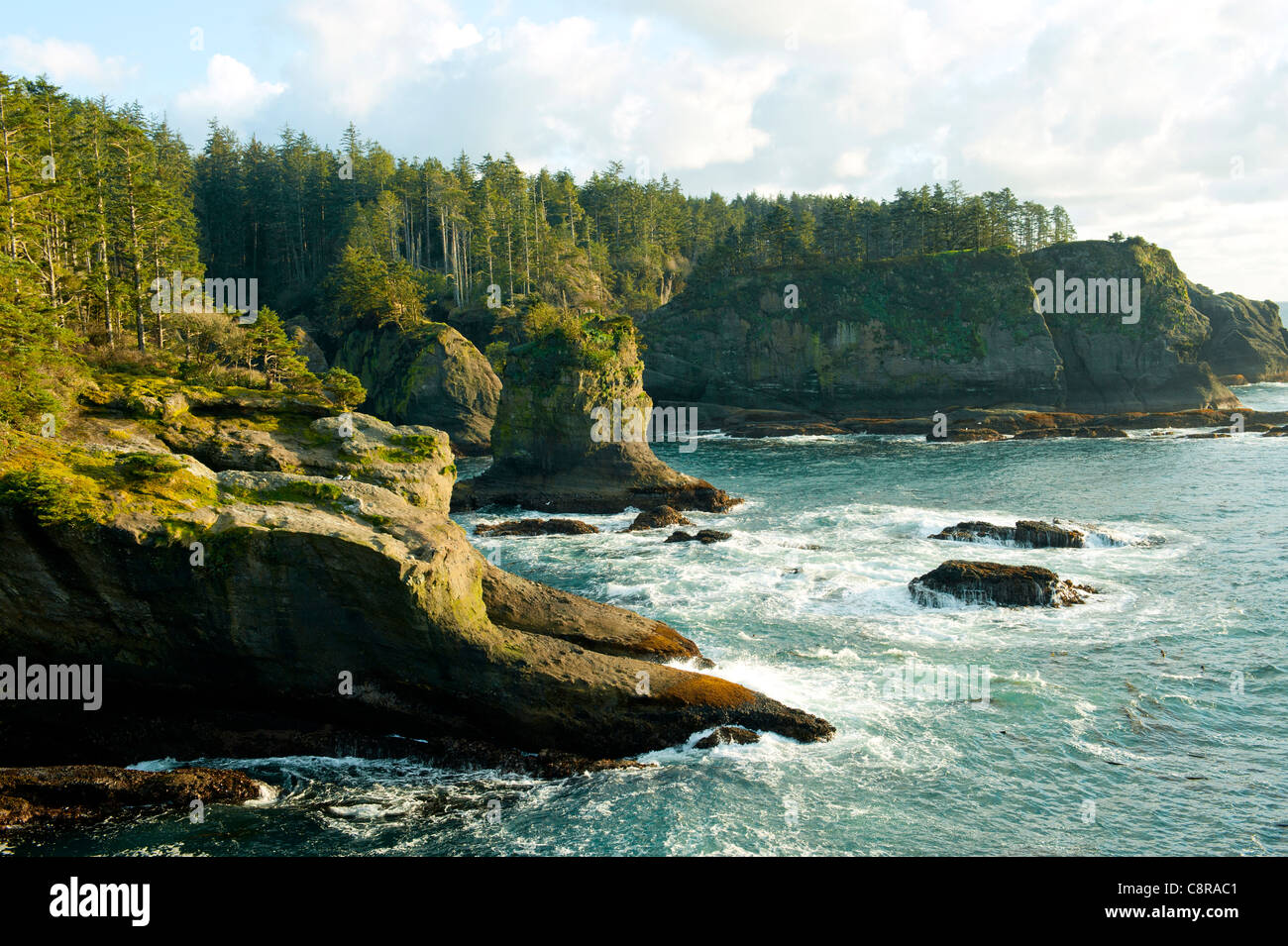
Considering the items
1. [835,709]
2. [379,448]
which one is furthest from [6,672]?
[835,709]

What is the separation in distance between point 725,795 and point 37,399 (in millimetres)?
20345

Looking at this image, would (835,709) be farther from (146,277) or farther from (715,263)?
(715,263)

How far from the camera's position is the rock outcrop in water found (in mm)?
49906

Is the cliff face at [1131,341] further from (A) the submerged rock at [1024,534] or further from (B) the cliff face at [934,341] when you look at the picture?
(A) the submerged rock at [1024,534]

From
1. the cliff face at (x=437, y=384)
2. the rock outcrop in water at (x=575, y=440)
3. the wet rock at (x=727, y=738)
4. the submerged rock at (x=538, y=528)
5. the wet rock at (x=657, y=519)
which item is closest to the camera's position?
the wet rock at (x=727, y=738)

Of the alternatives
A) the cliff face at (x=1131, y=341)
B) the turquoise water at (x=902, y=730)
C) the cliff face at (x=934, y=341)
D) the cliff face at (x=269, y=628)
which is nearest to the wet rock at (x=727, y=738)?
the turquoise water at (x=902, y=730)

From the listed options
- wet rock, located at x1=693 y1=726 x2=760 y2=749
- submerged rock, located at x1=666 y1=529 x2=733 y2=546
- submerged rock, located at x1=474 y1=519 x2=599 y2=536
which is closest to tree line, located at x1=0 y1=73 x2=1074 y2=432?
submerged rock, located at x1=474 y1=519 x2=599 y2=536

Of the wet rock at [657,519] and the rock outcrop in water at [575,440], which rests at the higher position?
the rock outcrop in water at [575,440]

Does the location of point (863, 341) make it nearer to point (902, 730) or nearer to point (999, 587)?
point (999, 587)

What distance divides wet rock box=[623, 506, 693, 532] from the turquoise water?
80.9 inches

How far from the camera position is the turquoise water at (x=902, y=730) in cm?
1622

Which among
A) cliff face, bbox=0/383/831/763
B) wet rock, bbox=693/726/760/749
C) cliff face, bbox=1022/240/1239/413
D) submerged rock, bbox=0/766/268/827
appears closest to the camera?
submerged rock, bbox=0/766/268/827

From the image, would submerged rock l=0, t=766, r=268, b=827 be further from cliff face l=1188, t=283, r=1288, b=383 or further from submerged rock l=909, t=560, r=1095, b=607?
cliff face l=1188, t=283, r=1288, b=383

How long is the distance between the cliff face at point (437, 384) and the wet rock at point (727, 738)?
55014mm
